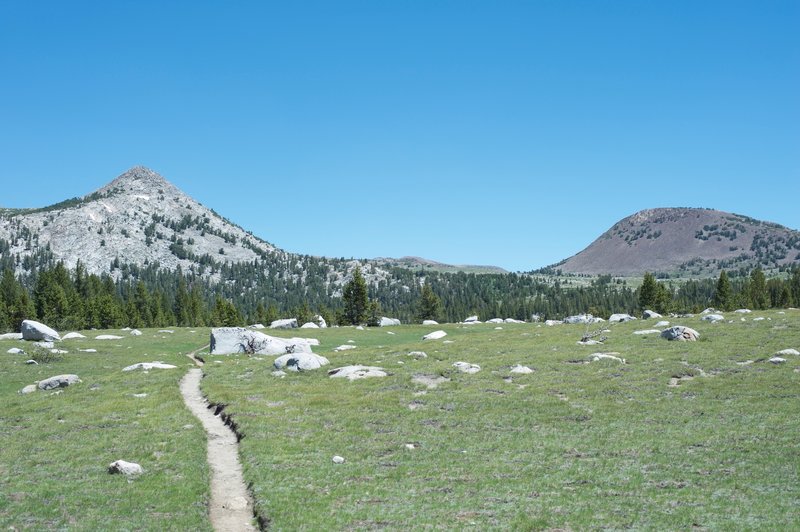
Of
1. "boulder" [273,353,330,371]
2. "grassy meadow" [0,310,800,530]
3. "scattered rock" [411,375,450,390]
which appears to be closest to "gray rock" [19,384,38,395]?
"grassy meadow" [0,310,800,530]

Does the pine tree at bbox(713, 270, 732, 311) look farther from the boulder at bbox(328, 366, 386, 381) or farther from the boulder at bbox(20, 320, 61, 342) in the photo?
the boulder at bbox(20, 320, 61, 342)

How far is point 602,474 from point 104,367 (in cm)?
4879

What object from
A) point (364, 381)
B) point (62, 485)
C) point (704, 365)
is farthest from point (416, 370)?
point (62, 485)

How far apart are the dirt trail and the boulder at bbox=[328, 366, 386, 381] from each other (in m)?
10.7

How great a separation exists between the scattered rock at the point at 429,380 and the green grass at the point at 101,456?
14703 mm

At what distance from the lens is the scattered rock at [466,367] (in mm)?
42219

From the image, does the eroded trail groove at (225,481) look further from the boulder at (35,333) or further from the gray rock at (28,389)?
the boulder at (35,333)

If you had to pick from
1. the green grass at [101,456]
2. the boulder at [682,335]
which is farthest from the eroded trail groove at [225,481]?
the boulder at [682,335]

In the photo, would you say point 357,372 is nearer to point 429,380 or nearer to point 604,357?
point 429,380

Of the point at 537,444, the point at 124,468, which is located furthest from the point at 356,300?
the point at 124,468

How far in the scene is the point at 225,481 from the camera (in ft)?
70.1

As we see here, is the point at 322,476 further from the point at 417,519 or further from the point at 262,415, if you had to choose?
the point at 262,415

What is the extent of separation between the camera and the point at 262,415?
100 feet

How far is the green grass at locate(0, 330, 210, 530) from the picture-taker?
1767 cm
